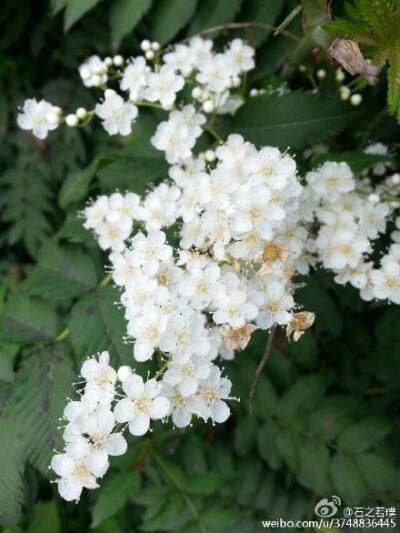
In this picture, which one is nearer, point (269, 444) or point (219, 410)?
point (219, 410)

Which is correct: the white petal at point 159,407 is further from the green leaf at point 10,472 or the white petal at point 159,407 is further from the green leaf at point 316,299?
the green leaf at point 316,299

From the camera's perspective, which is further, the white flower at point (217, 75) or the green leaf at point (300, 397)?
the green leaf at point (300, 397)

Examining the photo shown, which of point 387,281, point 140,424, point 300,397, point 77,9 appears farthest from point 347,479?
point 77,9

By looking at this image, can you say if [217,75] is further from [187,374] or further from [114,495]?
[114,495]

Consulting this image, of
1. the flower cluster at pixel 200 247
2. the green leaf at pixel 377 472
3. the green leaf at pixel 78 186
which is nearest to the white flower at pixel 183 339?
the flower cluster at pixel 200 247

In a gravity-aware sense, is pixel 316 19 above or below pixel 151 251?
above

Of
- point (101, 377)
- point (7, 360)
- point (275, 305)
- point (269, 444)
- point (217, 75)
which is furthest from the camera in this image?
point (269, 444)

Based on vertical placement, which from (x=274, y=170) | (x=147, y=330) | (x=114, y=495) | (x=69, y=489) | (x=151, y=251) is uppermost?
(x=274, y=170)
